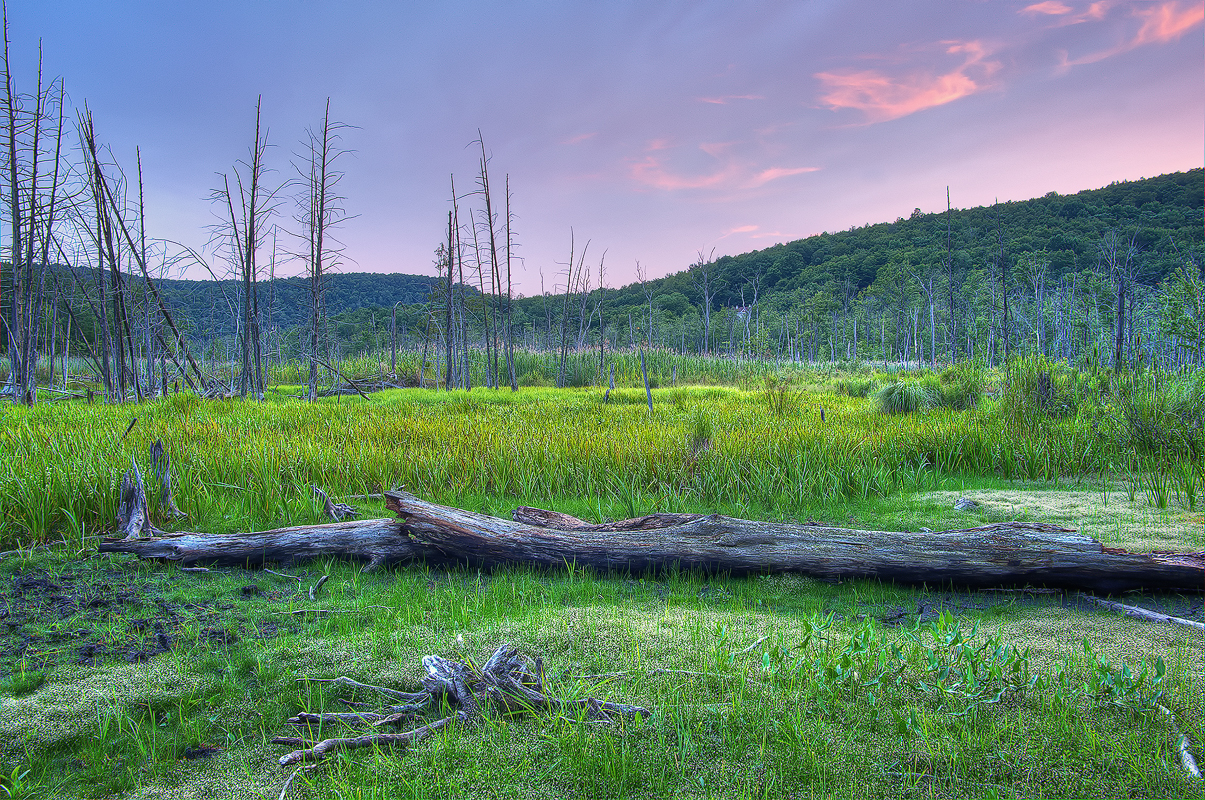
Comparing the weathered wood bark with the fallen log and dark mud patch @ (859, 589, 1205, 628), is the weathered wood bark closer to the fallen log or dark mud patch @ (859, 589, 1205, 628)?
the fallen log

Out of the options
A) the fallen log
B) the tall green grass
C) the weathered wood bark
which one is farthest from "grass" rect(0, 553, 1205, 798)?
the tall green grass

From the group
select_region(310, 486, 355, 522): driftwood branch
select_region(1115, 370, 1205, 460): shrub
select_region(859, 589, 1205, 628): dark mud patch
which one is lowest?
select_region(859, 589, 1205, 628): dark mud patch

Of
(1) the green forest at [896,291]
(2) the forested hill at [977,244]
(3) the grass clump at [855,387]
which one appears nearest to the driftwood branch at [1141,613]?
(3) the grass clump at [855,387]

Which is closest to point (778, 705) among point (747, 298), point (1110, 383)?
point (1110, 383)

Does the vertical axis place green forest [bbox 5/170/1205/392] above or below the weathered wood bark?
above

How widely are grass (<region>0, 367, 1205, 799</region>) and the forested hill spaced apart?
116ft

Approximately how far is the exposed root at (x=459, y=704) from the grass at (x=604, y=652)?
0.16 ft

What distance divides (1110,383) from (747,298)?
2117 inches

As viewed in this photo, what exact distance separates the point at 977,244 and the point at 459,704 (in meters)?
58.0

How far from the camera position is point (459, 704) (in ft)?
5.56

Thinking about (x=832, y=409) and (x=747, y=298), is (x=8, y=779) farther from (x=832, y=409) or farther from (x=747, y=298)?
(x=747, y=298)

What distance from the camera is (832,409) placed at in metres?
10.3

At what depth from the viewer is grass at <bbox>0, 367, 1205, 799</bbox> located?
56.2 inches

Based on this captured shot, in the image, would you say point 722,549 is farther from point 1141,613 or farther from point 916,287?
point 916,287
